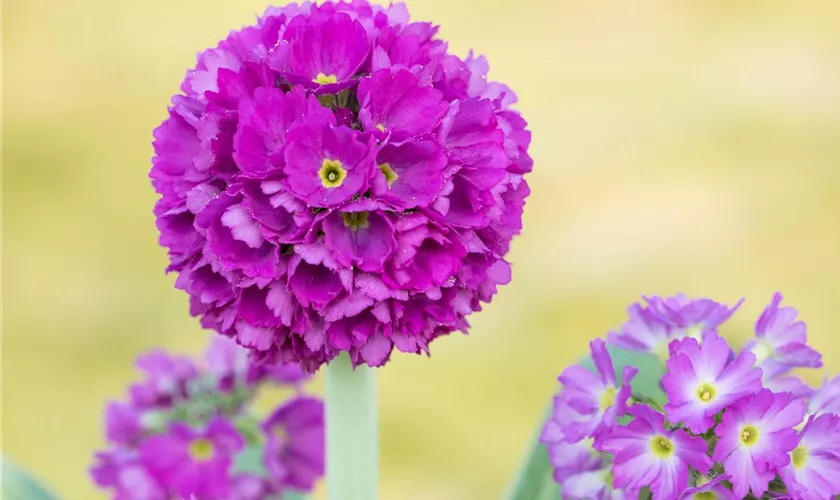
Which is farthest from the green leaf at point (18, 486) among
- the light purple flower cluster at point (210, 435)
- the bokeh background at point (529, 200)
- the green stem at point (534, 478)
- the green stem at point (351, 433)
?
the bokeh background at point (529, 200)

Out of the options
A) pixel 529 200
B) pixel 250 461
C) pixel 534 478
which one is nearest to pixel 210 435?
pixel 250 461

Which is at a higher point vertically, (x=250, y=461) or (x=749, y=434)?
(x=250, y=461)

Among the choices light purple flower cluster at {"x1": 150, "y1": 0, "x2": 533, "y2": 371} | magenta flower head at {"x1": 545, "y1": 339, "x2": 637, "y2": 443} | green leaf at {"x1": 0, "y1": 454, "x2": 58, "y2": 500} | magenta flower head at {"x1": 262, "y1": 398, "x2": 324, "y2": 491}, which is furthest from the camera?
magenta flower head at {"x1": 262, "y1": 398, "x2": 324, "y2": 491}

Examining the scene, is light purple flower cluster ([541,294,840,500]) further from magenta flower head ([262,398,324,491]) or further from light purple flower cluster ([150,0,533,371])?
magenta flower head ([262,398,324,491])

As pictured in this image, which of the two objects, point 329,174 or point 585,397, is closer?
point 329,174

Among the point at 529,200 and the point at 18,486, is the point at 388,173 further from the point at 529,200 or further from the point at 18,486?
the point at 529,200

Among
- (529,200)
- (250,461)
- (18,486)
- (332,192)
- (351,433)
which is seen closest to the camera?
(332,192)

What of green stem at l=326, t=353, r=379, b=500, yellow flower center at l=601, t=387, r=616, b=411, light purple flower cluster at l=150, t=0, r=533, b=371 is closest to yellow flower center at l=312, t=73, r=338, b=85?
light purple flower cluster at l=150, t=0, r=533, b=371
